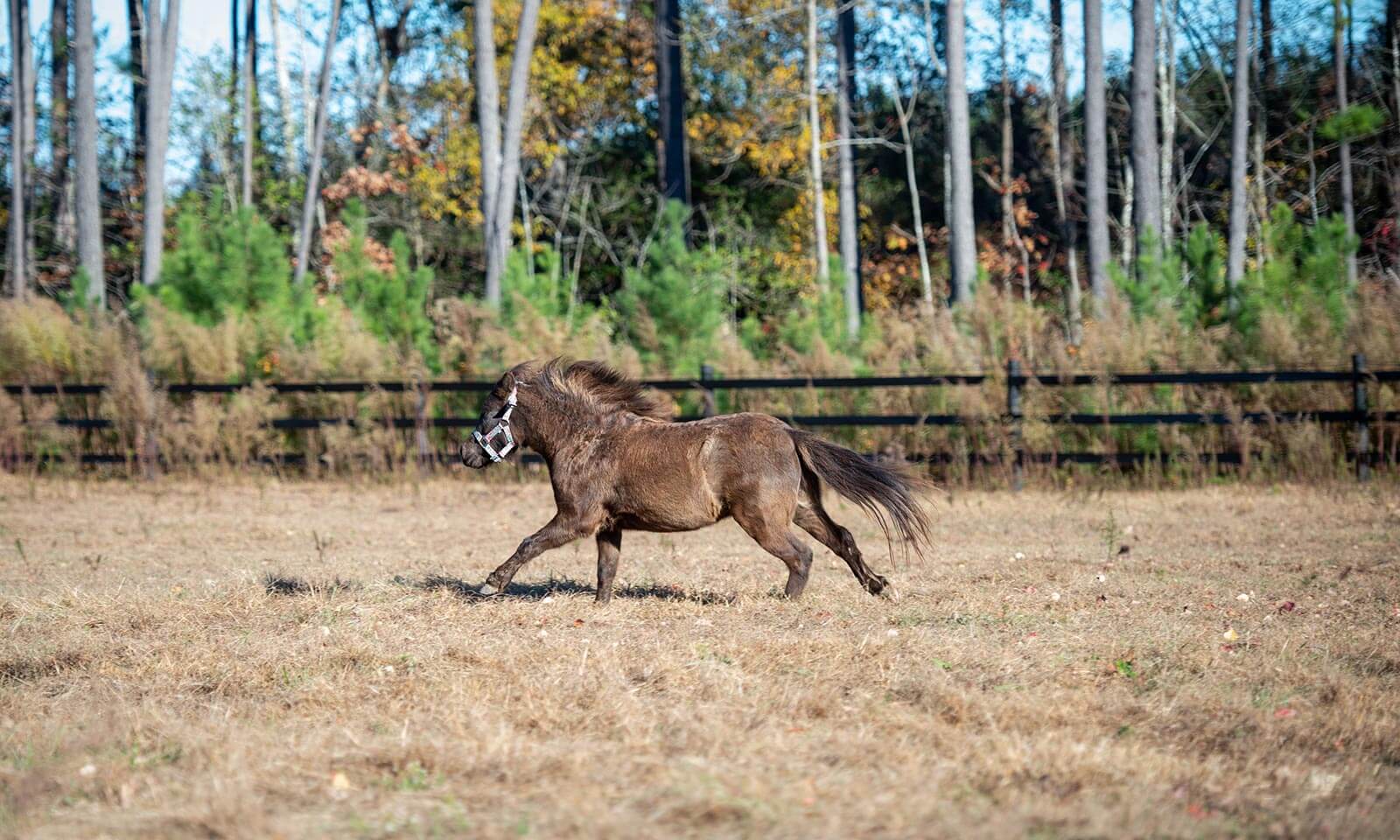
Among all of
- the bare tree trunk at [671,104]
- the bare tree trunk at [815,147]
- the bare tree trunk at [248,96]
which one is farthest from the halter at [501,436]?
the bare tree trunk at [248,96]

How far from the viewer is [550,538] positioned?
306 inches

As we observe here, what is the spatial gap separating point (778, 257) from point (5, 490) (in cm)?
1997

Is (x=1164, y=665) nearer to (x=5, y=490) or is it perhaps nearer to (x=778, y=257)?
(x=5, y=490)

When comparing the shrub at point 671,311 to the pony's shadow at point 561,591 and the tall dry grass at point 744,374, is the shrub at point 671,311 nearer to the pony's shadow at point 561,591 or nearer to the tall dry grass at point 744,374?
the tall dry grass at point 744,374

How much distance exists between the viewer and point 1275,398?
14.9 metres

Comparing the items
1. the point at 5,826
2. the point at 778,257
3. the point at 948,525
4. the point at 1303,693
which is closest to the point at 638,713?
the point at 5,826

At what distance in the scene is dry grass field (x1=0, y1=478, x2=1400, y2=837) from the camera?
426 centimetres

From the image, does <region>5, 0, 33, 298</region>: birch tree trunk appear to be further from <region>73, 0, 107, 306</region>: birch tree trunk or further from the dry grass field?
the dry grass field

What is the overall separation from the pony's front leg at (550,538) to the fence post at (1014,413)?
8110 millimetres

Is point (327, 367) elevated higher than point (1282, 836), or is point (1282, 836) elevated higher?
point (327, 367)

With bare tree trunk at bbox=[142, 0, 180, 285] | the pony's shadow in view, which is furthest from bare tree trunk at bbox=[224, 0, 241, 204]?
the pony's shadow

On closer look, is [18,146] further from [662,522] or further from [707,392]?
[662,522]

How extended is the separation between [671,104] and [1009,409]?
12.2 meters

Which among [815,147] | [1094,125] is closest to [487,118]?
[815,147]
